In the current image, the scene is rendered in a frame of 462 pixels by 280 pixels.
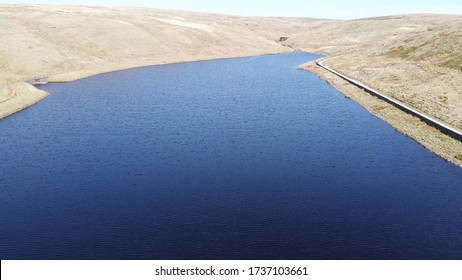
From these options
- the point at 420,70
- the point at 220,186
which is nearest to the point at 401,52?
the point at 420,70

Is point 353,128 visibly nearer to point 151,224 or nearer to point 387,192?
point 387,192

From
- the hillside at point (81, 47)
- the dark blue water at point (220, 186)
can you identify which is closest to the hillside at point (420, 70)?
the dark blue water at point (220, 186)

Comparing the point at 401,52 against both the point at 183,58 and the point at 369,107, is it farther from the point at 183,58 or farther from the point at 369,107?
the point at 183,58

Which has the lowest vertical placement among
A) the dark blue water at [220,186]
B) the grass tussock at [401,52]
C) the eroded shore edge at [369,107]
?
the dark blue water at [220,186]

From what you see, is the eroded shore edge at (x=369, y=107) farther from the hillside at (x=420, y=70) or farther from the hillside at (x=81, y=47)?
the hillside at (x=420, y=70)

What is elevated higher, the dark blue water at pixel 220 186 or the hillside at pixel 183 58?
the hillside at pixel 183 58

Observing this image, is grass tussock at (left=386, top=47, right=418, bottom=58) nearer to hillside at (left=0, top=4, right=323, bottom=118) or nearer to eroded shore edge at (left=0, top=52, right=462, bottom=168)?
eroded shore edge at (left=0, top=52, right=462, bottom=168)

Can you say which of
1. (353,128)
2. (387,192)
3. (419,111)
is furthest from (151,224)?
(419,111)

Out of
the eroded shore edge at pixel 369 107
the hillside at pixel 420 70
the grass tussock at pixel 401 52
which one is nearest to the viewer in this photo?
the eroded shore edge at pixel 369 107
